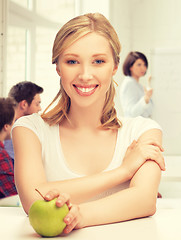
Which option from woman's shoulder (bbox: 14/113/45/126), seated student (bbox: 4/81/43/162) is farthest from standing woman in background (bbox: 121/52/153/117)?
woman's shoulder (bbox: 14/113/45/126)

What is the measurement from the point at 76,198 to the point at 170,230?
0.31 m

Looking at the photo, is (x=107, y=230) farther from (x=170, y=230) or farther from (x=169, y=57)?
(x=169, y=57)

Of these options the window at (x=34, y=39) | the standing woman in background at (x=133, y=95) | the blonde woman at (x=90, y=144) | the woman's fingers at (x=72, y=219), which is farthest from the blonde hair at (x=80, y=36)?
the window at (x=34, y=39)

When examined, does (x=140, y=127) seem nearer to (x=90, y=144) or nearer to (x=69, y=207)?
(x=90, y=144)

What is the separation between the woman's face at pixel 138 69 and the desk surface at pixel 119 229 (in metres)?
4.38

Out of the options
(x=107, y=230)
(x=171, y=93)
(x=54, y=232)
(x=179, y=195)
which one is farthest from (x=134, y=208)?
(x=171, y=93)

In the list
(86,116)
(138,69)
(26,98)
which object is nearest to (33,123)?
(86,116)

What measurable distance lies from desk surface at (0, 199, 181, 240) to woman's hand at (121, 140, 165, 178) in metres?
0.15

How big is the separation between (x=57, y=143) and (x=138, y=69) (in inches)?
172

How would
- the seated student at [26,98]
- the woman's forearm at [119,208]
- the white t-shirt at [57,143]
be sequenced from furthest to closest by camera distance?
the seated student at [26,98] → the white t-shirt at [57,143] → the woman's forearm at [119,208]

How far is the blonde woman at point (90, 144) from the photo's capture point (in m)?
1.35

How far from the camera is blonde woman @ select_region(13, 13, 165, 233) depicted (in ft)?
4.42

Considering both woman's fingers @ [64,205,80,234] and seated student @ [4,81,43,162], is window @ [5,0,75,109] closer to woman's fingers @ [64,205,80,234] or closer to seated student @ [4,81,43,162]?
seated student @ [4,81,43,162]

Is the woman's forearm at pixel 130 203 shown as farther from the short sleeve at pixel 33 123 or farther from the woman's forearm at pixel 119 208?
the short sleeve at pixel 33 123
